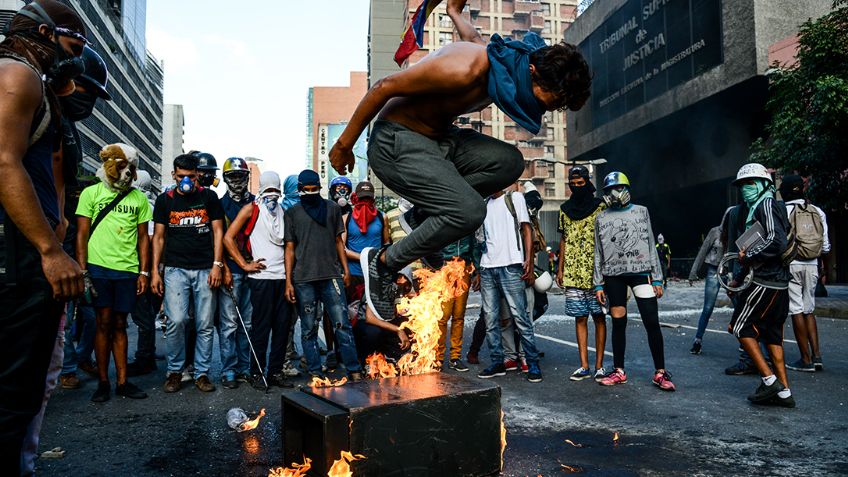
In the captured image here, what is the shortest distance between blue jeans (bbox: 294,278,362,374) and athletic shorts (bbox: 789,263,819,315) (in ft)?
15.6

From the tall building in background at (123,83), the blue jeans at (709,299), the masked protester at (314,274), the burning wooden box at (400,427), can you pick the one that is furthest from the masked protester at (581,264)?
the tall building in background at (123,83)

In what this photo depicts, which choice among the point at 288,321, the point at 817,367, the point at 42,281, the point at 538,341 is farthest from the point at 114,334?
the point at 817,367

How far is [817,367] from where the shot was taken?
6.21 metres

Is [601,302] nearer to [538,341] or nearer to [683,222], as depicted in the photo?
[538,341]

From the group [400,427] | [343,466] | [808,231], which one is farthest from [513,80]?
[808,231]

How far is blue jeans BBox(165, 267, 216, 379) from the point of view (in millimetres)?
5566

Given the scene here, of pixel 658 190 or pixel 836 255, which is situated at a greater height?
pixel 658 190

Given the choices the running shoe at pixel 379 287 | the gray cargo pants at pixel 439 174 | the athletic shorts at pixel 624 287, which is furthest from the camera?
the athletic shorts at pixel 624 287

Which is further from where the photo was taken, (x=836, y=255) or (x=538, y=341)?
(x=836, y=255)

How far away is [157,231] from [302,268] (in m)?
1.46

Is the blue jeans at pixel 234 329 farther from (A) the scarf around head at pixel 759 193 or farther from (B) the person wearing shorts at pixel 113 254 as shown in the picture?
(A) the scarf around head at pixel 759 193

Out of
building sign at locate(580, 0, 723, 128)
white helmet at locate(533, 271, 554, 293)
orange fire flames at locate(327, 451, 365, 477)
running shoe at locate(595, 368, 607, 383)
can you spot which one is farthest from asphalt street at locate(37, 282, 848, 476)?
building sign at locate(580, 0, 723, 128)

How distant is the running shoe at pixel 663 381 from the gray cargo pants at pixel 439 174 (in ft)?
9.85

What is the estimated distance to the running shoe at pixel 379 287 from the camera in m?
3.59
